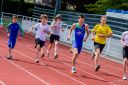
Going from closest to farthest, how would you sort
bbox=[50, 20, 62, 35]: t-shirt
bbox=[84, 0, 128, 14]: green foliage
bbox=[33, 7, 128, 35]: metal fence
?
bbox=[50, 20, 62, 35]: t-shirt
bbox=[33, 7, 128, 35]: metal fence
bbox=[84, 0, 128, 14]: green foliage

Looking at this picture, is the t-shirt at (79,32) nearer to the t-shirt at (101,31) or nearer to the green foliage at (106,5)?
the t-shirt at (101,31)

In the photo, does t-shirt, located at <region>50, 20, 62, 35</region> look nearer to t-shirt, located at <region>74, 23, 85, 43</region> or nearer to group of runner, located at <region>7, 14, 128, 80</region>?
group of runner, located at <region>7, 14, 128, 80</region>

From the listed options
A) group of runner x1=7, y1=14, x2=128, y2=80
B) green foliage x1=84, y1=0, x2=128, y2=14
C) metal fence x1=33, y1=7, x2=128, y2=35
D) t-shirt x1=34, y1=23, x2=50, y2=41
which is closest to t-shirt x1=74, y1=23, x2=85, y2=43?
group of runner x1=7, y1=14, x2=128, y2=80

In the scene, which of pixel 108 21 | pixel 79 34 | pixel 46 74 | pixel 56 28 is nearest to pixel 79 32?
pixel 79 34

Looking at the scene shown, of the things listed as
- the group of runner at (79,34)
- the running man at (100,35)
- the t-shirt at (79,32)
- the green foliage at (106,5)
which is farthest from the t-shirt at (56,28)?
the green foliage at (106,5)

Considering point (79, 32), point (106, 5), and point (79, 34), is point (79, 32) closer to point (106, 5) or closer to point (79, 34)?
point (79, 34)

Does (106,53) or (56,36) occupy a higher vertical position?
(56,36)

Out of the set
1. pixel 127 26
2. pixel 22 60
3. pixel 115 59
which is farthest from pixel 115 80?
pixel 127 26

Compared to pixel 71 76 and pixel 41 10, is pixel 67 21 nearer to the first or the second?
pixel 41 10

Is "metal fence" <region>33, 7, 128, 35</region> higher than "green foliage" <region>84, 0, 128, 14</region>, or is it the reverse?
"green foliage" <region>84, 0, 128, 14</region>

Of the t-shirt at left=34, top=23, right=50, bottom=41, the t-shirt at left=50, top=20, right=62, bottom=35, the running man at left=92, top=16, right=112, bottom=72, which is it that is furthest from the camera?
the t-shirt at left=50, top=20, right=62, bottom=35

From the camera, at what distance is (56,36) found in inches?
662

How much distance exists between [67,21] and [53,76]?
24.4 m

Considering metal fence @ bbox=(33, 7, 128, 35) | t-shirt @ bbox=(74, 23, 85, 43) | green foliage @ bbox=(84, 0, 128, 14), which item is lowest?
metal fence @ bbox=(33, 7, 128, 35)
